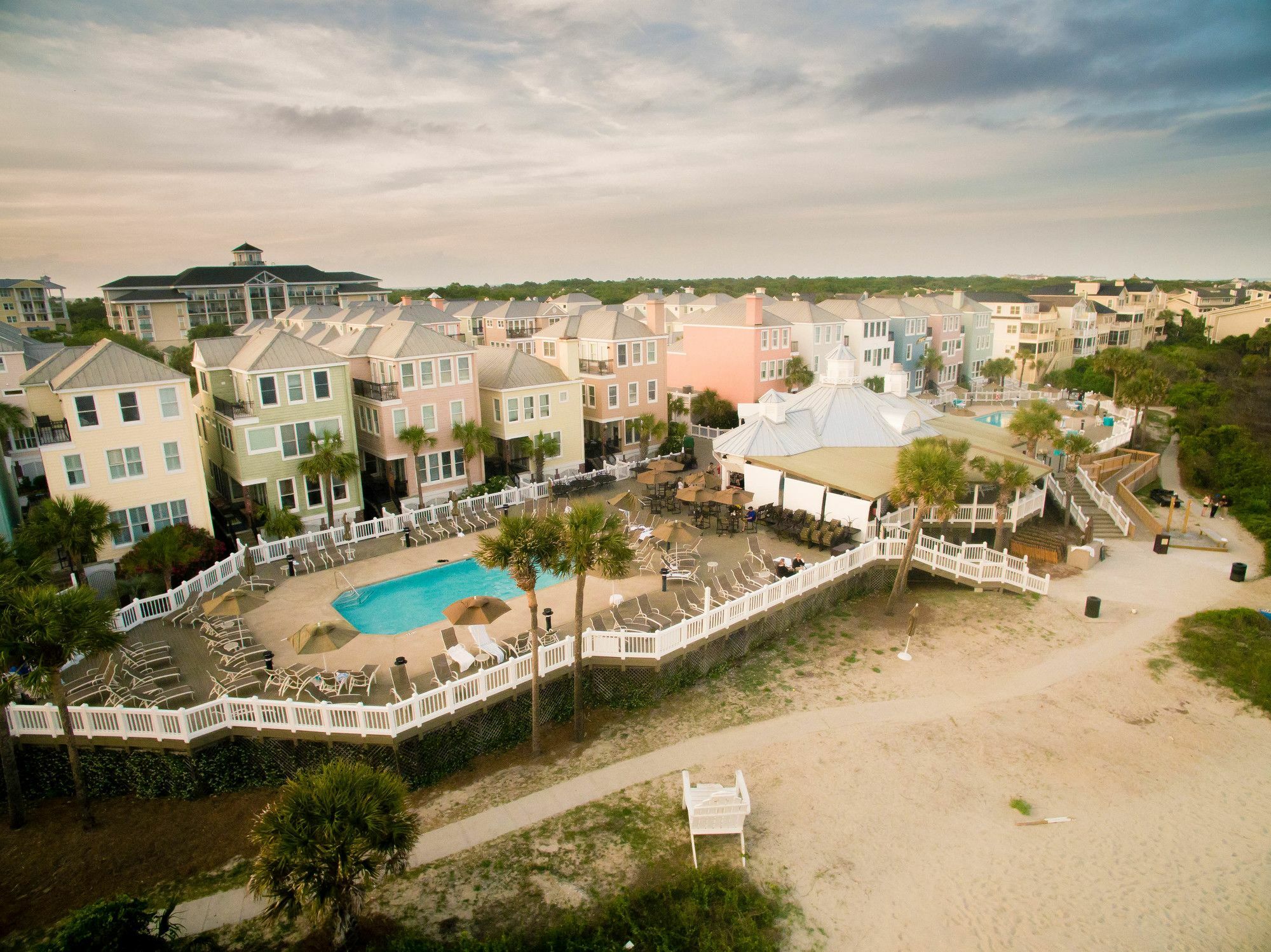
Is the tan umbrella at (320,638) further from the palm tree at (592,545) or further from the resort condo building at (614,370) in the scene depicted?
the resort condo building at (614,370)

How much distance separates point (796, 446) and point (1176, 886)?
18.5 meters

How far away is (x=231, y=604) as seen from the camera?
17375 mm

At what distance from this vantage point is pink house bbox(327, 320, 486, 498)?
1171 inches

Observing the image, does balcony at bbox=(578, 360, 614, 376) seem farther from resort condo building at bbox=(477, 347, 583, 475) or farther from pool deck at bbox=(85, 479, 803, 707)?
pool deck at bbox=(85, 479, 803, 707)

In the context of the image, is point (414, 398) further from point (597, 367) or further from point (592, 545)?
point (592, 545)

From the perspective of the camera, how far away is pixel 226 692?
591 inches

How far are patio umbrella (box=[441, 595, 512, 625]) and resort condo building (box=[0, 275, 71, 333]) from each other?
9221cm

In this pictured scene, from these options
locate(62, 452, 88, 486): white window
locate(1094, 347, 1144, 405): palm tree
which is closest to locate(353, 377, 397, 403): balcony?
locate(62, 452, 88, 486): white window

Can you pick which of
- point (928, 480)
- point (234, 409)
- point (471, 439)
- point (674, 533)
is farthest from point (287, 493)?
point (928, 480)

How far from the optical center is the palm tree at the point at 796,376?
4700 cm

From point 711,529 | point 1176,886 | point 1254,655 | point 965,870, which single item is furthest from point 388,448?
point 1254,655

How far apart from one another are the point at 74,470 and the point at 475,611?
16.2 m

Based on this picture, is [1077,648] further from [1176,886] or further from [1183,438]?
[1183,438]

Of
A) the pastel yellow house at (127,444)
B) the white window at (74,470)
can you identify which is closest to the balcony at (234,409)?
the pastel yellow house at (127,444)
